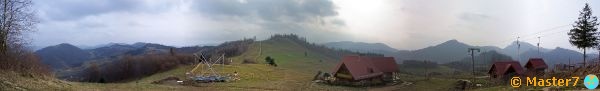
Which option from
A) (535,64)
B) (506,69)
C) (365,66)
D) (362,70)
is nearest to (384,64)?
(365,66)

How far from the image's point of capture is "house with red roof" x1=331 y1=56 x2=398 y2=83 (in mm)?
67125

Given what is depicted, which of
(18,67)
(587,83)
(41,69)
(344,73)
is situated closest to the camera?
(587,83)

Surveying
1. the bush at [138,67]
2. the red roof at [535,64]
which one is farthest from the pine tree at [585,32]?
the bush at [138,67]

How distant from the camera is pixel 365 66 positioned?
2778 inches

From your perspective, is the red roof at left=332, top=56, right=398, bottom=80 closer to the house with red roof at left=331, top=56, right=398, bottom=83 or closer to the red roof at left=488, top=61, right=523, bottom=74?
the house with red roof at left=331, top=56, right=398, bottom=83

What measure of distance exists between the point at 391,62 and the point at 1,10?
51.0 m

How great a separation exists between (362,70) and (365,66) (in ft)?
6.97

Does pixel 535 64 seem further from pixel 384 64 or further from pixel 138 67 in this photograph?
pixel 138 67

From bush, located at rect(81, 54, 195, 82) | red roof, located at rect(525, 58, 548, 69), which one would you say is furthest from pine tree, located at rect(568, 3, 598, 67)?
bush, located at rect(81, 54, 195, 82)

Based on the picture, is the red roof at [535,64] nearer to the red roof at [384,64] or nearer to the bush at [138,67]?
the red roof at [384,64]

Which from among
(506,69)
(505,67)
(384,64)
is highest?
(384,64)

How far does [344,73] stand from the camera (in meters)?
67.8

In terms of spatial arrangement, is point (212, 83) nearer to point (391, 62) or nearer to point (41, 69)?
point (41, 69)

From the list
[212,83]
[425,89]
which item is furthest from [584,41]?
[212,83]
